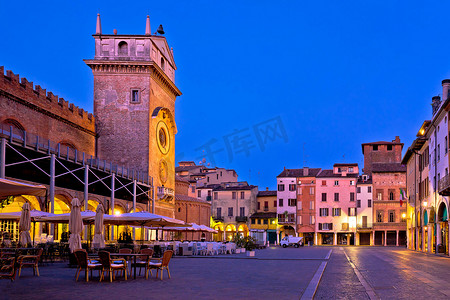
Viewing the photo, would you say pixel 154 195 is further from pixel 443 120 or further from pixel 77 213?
pixel 77 213

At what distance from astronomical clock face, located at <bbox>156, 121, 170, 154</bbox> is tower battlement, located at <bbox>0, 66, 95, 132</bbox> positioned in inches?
279

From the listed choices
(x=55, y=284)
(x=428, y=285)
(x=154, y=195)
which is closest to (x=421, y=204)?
(x=154, y=195)

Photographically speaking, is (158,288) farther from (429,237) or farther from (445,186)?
(429,237)

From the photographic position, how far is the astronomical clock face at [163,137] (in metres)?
52.0

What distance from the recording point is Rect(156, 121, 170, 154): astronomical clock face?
5200cm

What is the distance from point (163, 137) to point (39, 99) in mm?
17948

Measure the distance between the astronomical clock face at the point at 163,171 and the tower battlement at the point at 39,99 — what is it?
27.3 ft

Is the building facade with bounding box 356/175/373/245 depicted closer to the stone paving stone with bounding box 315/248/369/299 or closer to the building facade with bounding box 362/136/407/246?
the building facade with bounding box 362/136/407/246

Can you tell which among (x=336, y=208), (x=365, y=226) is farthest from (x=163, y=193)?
(x=365, y=226)

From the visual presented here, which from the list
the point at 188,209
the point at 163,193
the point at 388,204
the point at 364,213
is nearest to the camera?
the point at 163,193

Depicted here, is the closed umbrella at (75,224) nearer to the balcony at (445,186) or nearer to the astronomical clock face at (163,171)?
the balcony at (445,186)

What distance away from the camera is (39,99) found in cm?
3769

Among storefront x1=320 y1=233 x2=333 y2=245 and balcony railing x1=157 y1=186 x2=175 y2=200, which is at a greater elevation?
balcony railing x1=157 y1=186 x2=175 y2=200

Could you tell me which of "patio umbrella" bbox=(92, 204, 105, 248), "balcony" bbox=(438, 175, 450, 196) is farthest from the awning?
"balcony" bbox=(438, 175, 450, 196)
